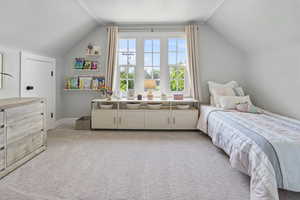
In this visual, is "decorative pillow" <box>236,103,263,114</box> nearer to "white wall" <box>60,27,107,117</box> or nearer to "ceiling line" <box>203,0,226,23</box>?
"ceiling line" <box>203,0,226,23</box>

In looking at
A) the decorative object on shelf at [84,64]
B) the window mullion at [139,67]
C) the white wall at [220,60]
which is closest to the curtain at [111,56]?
the decorative object on shelf at [84,64]

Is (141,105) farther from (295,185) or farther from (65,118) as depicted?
(295,185)

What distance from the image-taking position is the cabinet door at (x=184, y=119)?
4340 millimetres

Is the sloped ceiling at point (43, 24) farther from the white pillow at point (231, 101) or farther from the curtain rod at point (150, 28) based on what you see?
the white pillow at point (231, 101)

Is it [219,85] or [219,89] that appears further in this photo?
[219,85]

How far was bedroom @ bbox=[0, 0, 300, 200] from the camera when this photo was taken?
205 cm

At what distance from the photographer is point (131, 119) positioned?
14.3 ft

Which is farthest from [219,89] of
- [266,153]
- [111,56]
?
[266,153]

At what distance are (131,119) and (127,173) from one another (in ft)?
6.80

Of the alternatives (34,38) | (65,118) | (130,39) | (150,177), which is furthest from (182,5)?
(65,118)

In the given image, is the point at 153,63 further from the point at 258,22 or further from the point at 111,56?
the point at 258,22

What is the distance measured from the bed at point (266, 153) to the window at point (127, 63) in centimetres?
284

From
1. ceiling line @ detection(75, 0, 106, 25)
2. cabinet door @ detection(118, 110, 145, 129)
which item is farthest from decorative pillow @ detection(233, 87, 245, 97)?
ceiling line @ detection(75, 0, 106, 25)

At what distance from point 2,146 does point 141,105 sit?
9.63 ft
